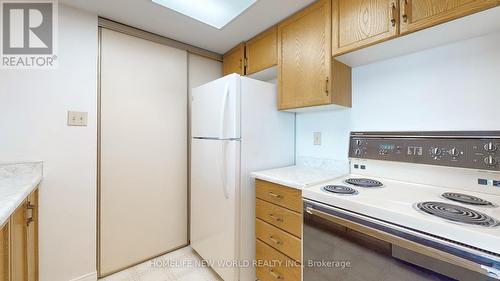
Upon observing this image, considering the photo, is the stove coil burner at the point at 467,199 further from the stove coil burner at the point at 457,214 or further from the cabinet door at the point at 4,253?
the cabinet door at the point at 4,253

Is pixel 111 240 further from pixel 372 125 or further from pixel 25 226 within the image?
pixel 372 125

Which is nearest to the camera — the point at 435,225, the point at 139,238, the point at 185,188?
the point at 435,225

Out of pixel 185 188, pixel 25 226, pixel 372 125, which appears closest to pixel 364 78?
pixel 372 125

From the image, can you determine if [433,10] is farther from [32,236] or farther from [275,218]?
[32,236]

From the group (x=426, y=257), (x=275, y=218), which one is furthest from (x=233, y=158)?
(x=426, y=257)

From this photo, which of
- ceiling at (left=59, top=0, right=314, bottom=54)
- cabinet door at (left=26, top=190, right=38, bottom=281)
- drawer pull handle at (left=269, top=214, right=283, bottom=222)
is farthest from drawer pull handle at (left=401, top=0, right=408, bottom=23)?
cabinet door at (left=26, top=190, right=38, bottom=281)

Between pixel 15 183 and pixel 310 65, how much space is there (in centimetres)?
201

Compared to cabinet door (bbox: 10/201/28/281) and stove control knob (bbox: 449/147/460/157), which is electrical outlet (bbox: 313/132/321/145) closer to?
stove control knob (bbox: 449/147/460/157)

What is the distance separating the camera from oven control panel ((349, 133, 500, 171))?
1018mm

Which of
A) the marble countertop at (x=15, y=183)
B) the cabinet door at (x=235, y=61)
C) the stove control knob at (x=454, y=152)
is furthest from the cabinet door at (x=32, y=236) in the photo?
the stove control knob at (x=454, y=152)

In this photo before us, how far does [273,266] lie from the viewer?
1435 millimetres

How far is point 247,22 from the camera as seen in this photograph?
177 cm

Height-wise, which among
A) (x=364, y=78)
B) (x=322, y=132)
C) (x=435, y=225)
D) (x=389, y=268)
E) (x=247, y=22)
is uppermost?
(x=247, y=22)

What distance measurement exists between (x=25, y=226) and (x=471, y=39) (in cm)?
269
